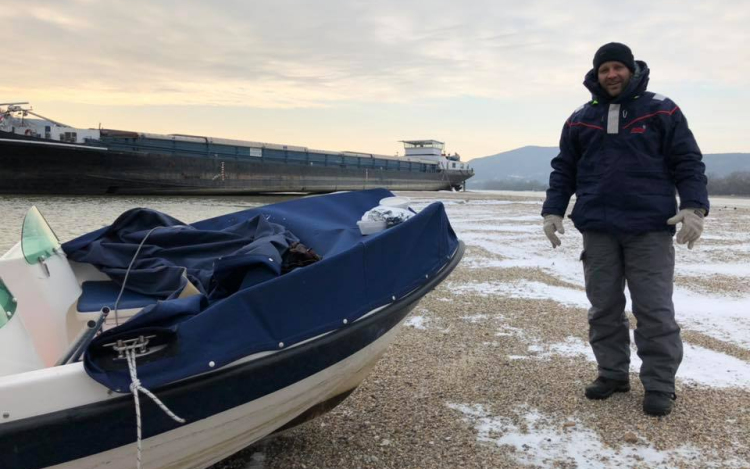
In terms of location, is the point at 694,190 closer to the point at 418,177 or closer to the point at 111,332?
the point at 111,332

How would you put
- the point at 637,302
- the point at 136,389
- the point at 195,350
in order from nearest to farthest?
1. the point at 136,389
2. the point at 195,350
3. the point at 637,302

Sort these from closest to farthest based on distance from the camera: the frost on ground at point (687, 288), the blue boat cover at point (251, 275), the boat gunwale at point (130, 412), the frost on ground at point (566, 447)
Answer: the boat gunwale at point (130, 412), the blue boat cover at point (251, 275), the frost on ground at point (566, 447), the frost on ground at point (687, 288)

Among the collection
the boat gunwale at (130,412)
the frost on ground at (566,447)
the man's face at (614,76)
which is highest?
the man's face at (614,76)

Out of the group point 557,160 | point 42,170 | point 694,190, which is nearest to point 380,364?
point 557,160

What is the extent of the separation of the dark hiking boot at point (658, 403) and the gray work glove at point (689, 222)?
34.8 inches

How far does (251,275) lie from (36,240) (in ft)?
5.48

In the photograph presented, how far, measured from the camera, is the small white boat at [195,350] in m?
1.70

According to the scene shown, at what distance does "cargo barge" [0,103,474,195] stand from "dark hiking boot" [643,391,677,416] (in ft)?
92.5

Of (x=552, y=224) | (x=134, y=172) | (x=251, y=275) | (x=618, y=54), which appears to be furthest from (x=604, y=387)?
(x=134, y=172)

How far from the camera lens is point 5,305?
238 centimetres

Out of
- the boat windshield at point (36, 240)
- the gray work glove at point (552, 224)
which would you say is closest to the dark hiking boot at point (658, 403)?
Result: the gray work glove at point (552, 224)

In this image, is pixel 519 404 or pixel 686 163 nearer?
pixel 686 163

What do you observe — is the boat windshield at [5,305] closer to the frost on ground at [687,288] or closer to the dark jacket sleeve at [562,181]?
the dark jacket sleeve at [562,181]

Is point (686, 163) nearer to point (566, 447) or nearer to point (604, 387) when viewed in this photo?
point (604, 387)
